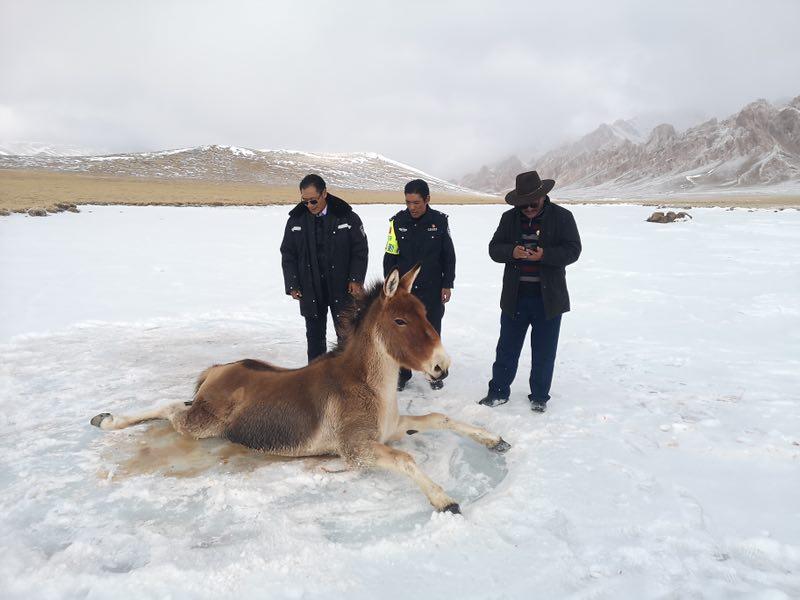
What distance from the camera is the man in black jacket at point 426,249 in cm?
645

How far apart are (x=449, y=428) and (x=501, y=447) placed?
0.55 m

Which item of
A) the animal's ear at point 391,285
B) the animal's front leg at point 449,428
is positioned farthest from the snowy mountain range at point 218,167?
the animal's ear at point 391,285

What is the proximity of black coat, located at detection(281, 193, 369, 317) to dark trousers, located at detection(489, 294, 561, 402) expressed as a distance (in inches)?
81.3

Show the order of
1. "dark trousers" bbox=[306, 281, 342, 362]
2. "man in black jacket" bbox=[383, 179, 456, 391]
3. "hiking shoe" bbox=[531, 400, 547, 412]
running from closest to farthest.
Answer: "hiking shoe" bbox=[531, 400, 547, 412] < "man in black jacket" bbox=[383, 179, 456, 391] < "dark trousers" bbox=[306, 281, 342, 362]

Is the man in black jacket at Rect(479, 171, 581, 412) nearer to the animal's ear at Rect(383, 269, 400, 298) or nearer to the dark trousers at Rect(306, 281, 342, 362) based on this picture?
the animal's ear at Rect(383, 269, 400, 298)

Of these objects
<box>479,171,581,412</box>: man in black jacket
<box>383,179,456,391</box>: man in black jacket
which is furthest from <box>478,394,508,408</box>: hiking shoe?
<box>383,179,456,391</box>: man in black jacket

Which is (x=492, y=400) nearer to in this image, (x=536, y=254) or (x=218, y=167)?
(x=536, y=254)

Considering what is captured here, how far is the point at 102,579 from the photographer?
300 centimetres

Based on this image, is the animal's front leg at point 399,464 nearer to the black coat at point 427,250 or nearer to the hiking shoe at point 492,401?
the hiking shoe at point 492,401

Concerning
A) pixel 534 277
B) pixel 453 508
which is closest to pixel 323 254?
pixel 534 277

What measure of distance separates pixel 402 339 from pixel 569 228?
265 centimetres

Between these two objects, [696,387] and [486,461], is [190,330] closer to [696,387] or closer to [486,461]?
[486,461]

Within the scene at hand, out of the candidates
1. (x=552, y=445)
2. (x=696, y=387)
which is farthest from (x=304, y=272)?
(x=696, y=387)

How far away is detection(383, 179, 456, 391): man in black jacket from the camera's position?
6445 mm
